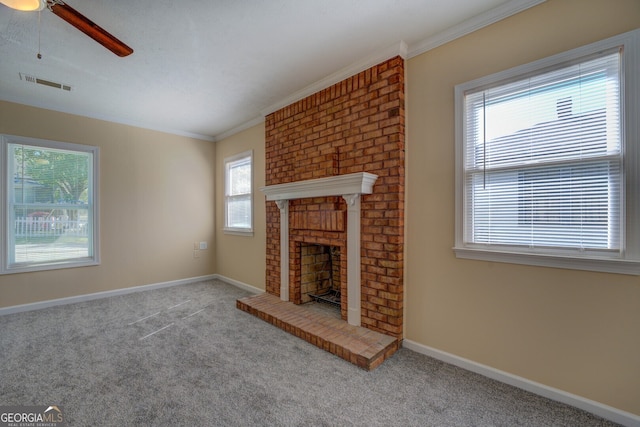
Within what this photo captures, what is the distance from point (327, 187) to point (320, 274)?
4.63 ft

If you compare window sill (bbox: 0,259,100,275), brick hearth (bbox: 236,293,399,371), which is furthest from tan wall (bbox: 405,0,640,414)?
window sill (bbox: 0,259,100,275)

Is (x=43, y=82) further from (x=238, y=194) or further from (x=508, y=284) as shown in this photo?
(x=508, y=284)

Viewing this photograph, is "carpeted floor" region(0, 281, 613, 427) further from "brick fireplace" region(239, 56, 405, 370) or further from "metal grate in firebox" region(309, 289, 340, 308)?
"metal grate in firebox" region(309, 289, 340, 308)

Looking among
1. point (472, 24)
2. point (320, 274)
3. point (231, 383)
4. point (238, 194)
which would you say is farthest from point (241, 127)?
point (231, 383)

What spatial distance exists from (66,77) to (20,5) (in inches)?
79.5

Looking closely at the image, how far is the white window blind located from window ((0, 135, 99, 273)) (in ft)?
16.4

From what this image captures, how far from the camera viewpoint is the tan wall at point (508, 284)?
1.69 m

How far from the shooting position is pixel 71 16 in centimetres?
159

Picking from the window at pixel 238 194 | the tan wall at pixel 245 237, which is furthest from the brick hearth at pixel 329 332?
the window at pixel 238 194

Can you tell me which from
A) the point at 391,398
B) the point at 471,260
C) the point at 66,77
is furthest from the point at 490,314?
the point at 66,77

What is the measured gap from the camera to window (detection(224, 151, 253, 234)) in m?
4.59

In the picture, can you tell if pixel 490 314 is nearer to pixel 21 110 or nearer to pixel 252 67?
pixel 252 67

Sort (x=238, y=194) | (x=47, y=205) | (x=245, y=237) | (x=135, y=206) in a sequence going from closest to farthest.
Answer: (x=47, y=205) → (x=135, y=206) → (x=245, y=237) → (x=238, y=194)

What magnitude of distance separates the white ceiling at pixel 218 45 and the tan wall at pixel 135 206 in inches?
16.7
